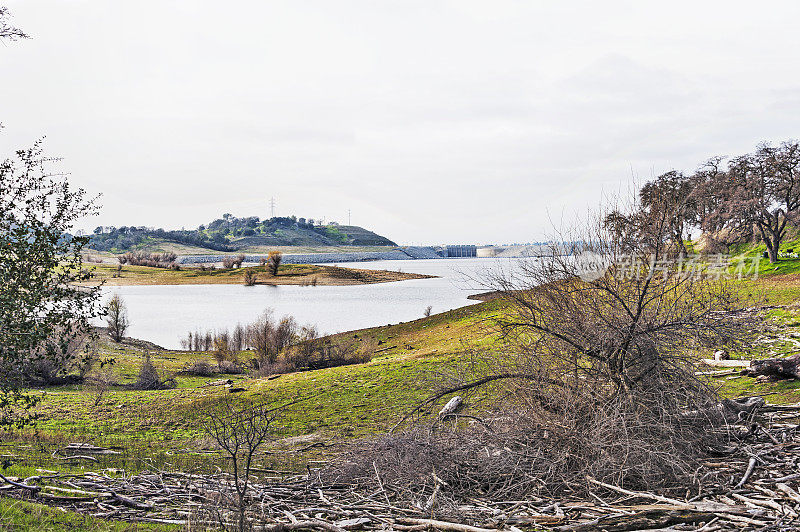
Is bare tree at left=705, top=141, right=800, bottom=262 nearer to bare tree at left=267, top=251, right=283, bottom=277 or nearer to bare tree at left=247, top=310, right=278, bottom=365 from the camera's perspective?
bare tree at left=247, top=310, right=278, bottom=365

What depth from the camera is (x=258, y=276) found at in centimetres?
10081

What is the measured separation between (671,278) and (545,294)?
6.24 ft

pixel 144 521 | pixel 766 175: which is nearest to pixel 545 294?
pixel 144 521

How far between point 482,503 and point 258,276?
97.8 meters

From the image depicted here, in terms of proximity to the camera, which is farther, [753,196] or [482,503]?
[753,196]

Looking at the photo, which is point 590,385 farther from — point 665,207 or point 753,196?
point 753,196

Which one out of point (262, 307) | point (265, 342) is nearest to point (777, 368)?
point (265, 342)

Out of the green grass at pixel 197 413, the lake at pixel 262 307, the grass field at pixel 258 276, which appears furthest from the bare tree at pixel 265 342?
the grass field at pixel 258 276

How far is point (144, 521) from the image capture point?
6.55 m

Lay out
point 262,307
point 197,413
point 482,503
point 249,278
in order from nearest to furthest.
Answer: point 482,503, point 197,413, point 262,307, point 249,278

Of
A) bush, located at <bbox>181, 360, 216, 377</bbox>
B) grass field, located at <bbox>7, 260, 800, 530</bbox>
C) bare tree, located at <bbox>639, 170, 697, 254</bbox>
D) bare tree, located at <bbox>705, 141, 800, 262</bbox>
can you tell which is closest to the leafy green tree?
grass field, located at <bbox>7, 260, 800, 530</bbox>

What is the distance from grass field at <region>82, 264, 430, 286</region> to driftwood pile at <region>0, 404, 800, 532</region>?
86424 millimetres

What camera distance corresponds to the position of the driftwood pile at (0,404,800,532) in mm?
5820

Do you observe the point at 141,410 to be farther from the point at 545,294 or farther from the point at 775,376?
the point at 775,376
